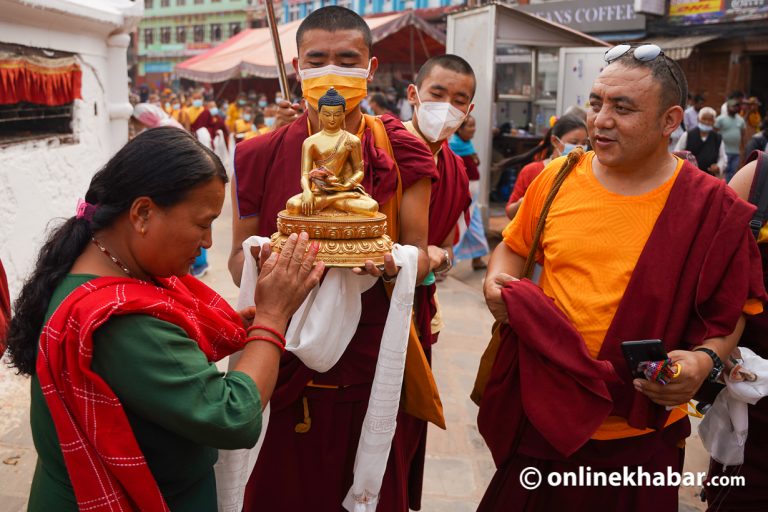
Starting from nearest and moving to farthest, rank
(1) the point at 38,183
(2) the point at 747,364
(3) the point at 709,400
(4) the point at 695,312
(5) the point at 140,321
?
1. (5) the point at 140,321
2. (4) the point at 695,312
3. (2) the point at 747,364
4. (3) the point at 709,400
5. (1) the point at 38,183

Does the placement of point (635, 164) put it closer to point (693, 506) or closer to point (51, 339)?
point (51, 339)

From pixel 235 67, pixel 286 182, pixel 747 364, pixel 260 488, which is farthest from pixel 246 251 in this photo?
pixel 235 67

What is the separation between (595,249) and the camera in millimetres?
2111

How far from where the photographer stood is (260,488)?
2.41 metres

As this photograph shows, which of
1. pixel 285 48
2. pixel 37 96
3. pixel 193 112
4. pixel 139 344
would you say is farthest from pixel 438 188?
pixel 285 48

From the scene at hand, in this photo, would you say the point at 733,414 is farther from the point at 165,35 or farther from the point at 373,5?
the point at 165,35

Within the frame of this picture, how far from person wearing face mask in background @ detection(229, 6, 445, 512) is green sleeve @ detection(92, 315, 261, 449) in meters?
0.79

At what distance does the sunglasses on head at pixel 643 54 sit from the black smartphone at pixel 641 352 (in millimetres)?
800

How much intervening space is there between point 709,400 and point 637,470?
2.13 ft

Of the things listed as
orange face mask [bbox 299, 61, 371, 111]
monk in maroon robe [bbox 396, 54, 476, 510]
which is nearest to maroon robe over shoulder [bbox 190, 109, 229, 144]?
monk in maroon robe [bbox 396, 54, 476, 510]

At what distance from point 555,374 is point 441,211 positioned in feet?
3.65

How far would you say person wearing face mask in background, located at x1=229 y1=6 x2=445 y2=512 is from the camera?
2.21 meters

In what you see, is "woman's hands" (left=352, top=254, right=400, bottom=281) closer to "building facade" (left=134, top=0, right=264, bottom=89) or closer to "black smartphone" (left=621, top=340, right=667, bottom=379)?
"black smartphone" (left=621, top=340, right=667, bottom=379)

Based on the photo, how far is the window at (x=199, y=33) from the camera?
4734 cm
